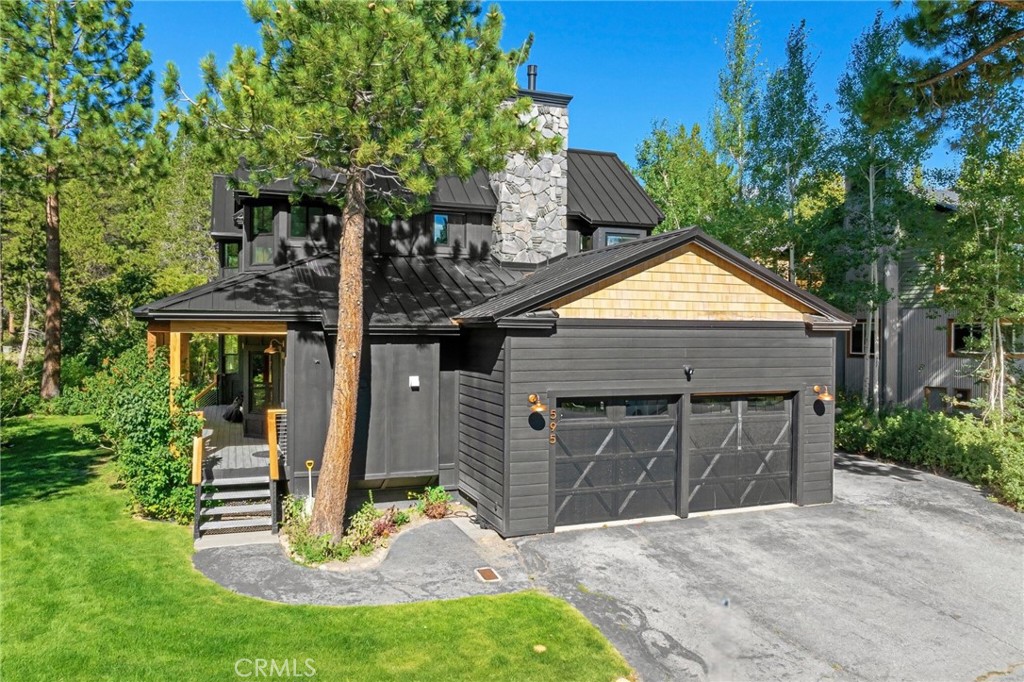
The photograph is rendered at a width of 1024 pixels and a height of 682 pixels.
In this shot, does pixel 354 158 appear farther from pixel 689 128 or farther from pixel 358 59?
pixel 689 128

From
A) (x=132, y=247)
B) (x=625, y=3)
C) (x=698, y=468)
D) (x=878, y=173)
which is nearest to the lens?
(x=698, y=468)

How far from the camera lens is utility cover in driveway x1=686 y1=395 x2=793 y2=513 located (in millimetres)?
10578

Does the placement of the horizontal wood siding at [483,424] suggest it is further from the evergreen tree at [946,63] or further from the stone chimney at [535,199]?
the evergreen tree at [946,63]

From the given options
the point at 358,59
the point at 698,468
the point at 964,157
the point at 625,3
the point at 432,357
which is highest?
the point at 625,3

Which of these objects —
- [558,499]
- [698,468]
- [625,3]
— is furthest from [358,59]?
[625,3]

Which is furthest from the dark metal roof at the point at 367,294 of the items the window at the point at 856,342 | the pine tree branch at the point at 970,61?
the window at the point at 856,342

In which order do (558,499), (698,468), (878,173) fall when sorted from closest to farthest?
(558,499) → (698,468) → (878,173)

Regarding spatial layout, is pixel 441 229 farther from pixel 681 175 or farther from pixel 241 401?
pixel 681 175

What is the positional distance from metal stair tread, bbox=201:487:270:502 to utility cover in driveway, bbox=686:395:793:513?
698 cm

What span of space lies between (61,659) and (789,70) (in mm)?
23697

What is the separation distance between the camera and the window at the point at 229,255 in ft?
59.0

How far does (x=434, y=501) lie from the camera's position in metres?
10.6

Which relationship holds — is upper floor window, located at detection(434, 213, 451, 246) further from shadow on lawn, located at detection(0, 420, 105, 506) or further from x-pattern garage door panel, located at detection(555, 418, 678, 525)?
shadow on lawn, located at detection(0, 420, 105, 506)

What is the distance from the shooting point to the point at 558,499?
Result: 9.73m
